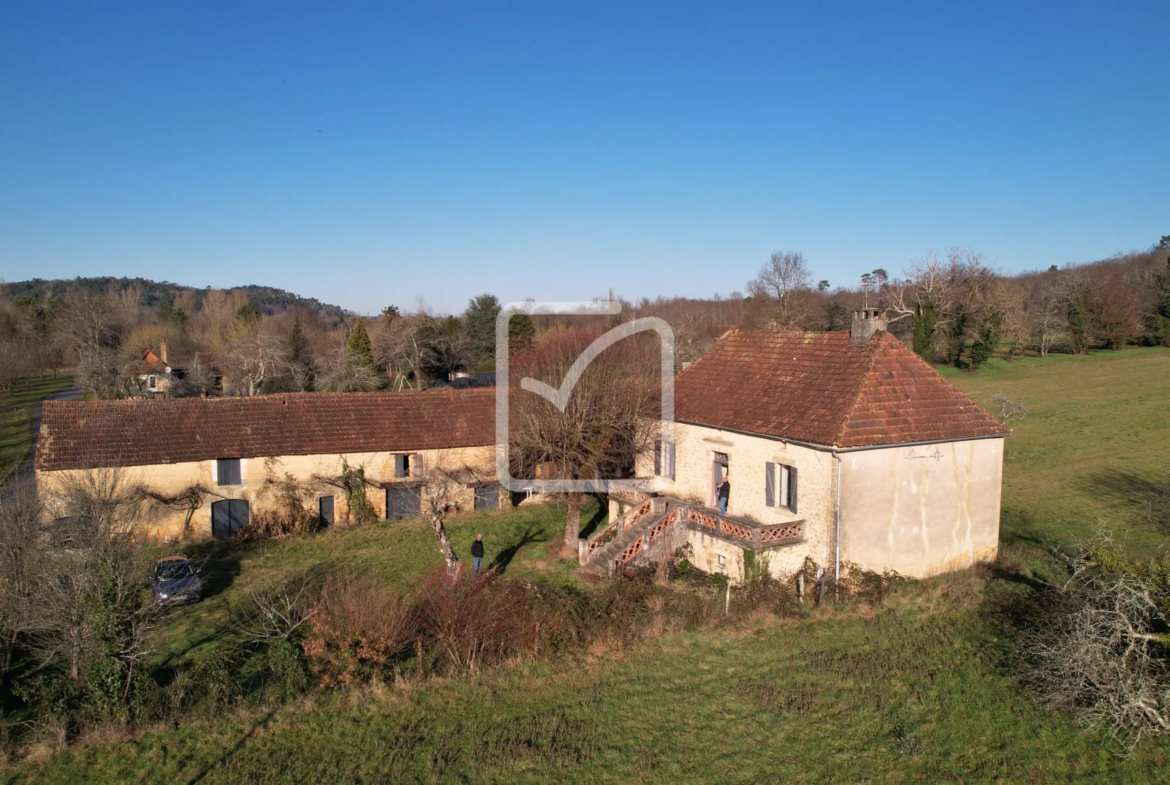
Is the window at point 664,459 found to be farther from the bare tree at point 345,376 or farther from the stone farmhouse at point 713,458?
the bare tree at point 345,376

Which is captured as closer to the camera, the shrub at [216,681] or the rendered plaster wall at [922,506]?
the shrub at [216,681]

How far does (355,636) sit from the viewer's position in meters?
14.2

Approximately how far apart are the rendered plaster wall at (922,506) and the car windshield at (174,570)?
17.3 metres

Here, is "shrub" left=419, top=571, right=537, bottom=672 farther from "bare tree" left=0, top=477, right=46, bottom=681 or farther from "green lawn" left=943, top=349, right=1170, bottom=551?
"green lawn" left=943, top=349, right=1170, bottom=551

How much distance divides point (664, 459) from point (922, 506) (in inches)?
331

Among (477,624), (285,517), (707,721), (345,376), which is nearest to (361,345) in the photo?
(345,376)

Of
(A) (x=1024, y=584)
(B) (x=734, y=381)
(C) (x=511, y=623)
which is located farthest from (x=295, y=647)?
(A) (x=1024, y=584)

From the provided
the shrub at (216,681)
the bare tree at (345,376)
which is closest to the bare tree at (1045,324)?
the bare tree at (345,376)

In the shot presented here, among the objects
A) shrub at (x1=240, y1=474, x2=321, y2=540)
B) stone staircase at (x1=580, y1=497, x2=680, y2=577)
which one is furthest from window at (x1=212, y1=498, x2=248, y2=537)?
stone staircase at (x1=580, y1=497, x2=680, y2=577)

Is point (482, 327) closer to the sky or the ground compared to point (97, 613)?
closer to the sky

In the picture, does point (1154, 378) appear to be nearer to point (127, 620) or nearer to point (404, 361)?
point (404, 361)

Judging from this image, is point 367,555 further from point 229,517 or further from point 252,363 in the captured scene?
point 252,363

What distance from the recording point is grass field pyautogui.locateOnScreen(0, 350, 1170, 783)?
Answer: 36.4 feet

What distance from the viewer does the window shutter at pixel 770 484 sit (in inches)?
784
